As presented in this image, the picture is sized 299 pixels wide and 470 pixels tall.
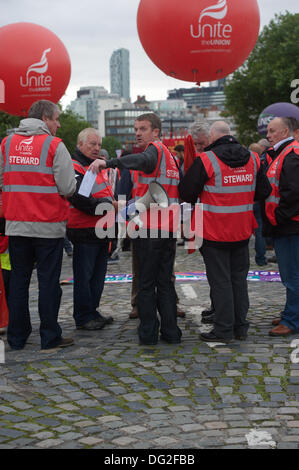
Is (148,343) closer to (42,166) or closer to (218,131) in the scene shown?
(42,166)

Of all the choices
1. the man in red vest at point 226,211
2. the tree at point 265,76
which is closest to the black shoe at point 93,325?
the man in red vest at point 226,211

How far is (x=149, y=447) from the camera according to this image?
11.6ft

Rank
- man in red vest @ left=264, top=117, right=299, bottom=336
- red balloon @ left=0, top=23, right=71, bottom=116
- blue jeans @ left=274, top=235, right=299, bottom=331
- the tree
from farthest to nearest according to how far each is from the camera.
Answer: the tree
red balloon @ left=0, top=23, right=71, bottom=116
blue jeans @ left=274, top=235, right=299, bottom=331
man in red vest @ left=264, top=117, right=299, bottom=336

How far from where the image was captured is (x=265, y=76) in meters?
38.2

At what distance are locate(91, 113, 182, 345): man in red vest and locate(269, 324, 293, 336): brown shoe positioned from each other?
0.91 metres

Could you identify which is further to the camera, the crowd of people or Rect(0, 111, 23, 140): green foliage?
Rect(0, 111, 23, 140): green foliage

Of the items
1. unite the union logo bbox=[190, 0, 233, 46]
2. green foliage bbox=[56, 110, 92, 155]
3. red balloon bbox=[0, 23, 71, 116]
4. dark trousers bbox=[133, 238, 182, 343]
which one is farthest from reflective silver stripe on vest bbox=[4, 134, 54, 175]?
green foliage bbox=[56, 110, 92, 155]

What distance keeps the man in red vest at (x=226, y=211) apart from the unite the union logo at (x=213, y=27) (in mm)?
1610

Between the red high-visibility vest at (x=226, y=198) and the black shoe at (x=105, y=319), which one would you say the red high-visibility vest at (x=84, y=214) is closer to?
the black shoe at (x=105, y=319)

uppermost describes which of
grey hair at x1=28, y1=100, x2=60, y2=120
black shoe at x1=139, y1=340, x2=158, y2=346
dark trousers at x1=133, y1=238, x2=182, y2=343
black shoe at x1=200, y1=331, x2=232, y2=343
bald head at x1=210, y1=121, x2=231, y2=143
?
grey hair at x1=28, y1=100, x2=60, y2=120

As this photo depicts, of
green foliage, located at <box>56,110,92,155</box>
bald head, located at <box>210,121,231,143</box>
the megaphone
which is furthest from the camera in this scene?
green foliage, located at <box>56,110,92,155</box>

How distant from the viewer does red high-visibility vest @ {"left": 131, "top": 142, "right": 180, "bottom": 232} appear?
5.60 meters

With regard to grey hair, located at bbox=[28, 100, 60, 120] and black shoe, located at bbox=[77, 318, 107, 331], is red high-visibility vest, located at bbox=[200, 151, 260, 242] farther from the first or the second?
black shoe, located at bbox=[77, 318, 107, 331]

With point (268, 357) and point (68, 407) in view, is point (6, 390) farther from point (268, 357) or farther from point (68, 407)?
point (268, 357)
